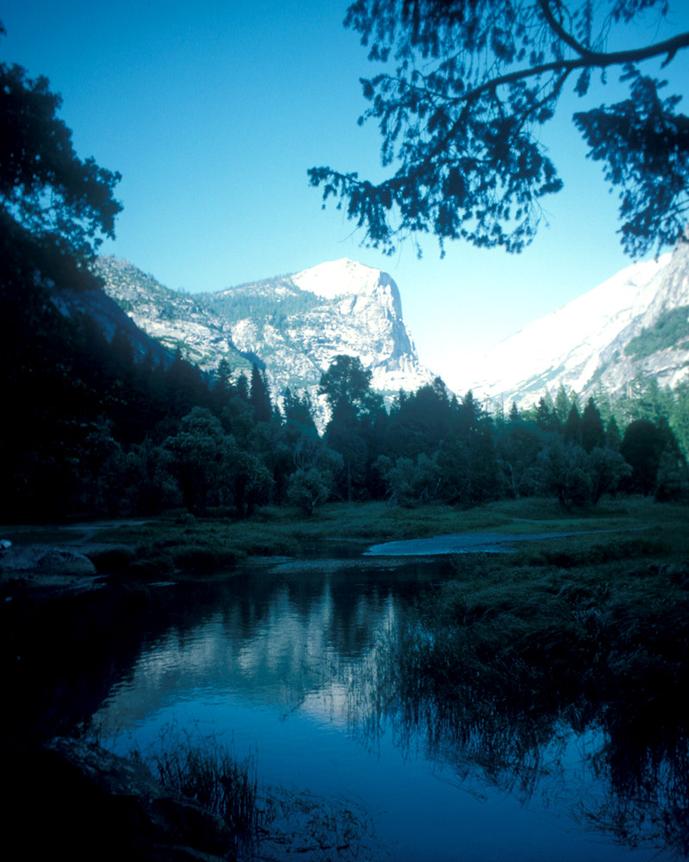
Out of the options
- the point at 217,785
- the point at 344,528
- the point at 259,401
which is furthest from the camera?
the point at 259,401

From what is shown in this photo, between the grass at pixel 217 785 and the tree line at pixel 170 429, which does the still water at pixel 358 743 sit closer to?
the grass at pixel 217 785

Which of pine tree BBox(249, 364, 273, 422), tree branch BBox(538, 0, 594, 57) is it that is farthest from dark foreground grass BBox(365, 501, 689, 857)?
pine tree BBox(249, 364, 273, 422)

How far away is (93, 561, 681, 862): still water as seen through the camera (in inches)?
275

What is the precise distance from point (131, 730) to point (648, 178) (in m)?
13.9

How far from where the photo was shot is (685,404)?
13325cm

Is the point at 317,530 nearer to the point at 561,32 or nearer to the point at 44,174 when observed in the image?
the point at 44,174

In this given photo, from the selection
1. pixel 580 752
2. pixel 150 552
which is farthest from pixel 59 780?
pixel 150 552

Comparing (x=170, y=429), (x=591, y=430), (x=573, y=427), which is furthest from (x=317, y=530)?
(x=573, y=427)

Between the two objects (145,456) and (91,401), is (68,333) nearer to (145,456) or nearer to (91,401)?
(91,401)

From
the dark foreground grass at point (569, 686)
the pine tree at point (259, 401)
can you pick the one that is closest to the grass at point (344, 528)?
the dark foreground grass at point (569, 686)

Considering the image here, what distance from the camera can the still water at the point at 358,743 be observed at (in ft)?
22.9

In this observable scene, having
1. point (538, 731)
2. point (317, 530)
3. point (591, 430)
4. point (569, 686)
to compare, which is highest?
point (591, 430)

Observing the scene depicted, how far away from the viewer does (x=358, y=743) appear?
990cm

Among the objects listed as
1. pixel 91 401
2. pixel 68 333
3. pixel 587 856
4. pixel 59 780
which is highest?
pixel 68 333
